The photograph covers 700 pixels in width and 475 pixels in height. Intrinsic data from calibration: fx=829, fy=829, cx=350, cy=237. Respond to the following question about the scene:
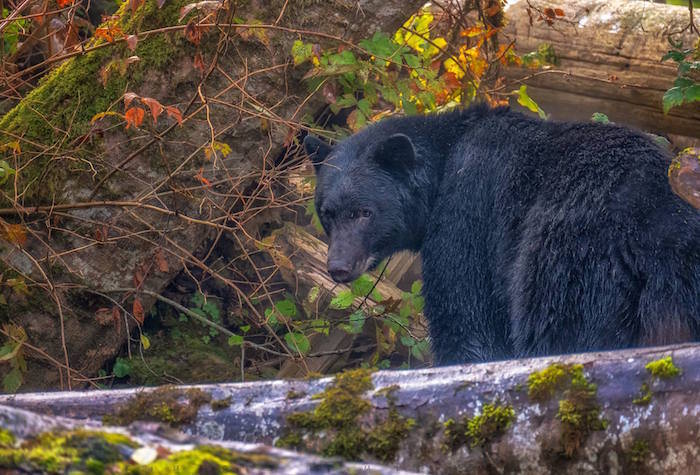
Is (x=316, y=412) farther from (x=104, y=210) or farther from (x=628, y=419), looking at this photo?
(x=104, y=210)

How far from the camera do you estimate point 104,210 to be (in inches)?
193

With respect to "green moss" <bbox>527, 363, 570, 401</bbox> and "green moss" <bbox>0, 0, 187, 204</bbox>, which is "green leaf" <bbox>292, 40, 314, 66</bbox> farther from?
"green moss" <bbox>527, 363, 570, 401</bbox>

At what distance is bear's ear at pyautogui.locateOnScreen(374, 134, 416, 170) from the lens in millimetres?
4922

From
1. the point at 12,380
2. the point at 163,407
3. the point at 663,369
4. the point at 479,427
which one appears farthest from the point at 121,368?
the point at 663,369

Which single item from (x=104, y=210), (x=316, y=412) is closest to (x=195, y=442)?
(x=316, y=412)

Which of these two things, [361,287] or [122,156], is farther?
[361,287]

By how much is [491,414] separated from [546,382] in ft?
0.63

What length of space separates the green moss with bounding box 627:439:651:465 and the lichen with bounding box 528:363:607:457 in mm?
101

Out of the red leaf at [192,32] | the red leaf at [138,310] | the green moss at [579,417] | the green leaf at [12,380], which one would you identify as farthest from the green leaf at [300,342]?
the green moss at [579,417]

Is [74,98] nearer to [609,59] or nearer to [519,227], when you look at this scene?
[519,227]

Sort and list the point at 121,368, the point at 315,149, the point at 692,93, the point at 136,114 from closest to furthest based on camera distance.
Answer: the point at 136,114 → the point at 692,93 → the point at 315,149 → the point at 121,368

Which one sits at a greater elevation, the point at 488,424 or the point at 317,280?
the point at 488,424

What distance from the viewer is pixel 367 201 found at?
516cm

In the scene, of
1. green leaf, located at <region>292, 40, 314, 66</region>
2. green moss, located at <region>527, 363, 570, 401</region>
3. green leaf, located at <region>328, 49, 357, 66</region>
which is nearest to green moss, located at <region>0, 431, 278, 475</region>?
green moss, located at <region>527, 363, 570, 401</region>
